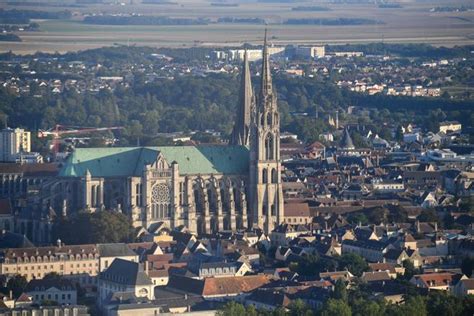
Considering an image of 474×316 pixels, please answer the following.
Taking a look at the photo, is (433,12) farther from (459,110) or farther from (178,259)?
(178,259)

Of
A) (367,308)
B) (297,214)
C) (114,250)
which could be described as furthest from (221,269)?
(297,214)

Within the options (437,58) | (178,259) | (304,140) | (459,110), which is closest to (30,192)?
(178,259)

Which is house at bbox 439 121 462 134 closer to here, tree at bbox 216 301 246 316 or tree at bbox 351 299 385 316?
tree at bbox 351 299 385 316

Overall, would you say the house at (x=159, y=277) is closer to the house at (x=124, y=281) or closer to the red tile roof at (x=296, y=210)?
the house at (x=124, y=281)

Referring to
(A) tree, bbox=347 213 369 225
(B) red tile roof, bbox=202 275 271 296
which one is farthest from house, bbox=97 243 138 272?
(A) tree, bbox=347 213 369 225

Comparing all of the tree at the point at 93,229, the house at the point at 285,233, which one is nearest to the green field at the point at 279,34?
the house at the point at 285,233

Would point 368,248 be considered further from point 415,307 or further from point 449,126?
point 449,126

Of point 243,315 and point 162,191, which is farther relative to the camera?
point 162,191
